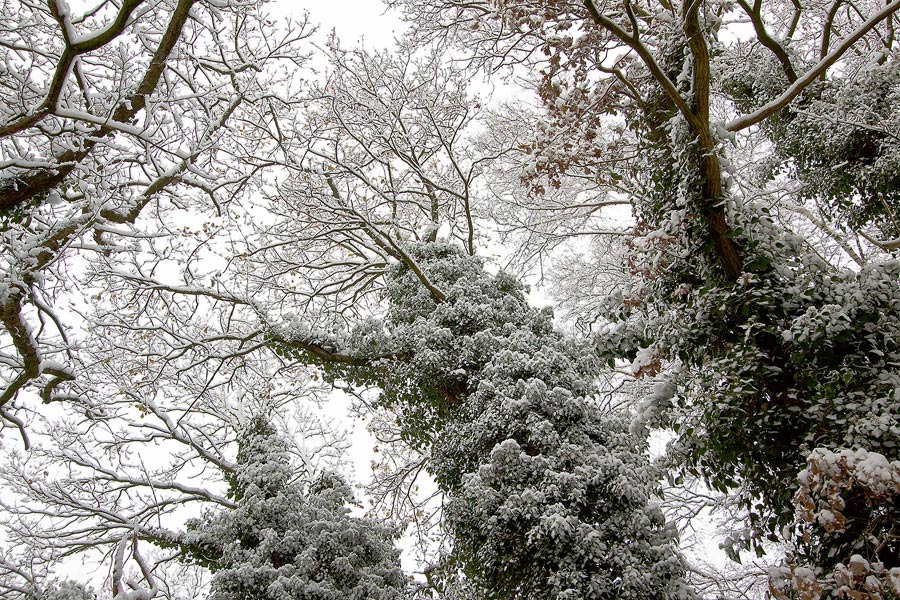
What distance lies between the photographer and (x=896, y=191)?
18.2ft

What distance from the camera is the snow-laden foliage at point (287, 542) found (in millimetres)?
5262

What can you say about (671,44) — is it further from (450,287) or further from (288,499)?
(288,499)

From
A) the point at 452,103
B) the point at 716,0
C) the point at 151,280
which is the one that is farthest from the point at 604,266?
the point at 151,280

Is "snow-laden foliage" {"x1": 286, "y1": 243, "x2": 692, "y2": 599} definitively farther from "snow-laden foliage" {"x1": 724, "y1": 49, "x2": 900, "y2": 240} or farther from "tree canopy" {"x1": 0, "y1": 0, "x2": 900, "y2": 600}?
"snow-laden foliage" {"x1": 724, "y1": 49, "x2": 900, "y2": 240}

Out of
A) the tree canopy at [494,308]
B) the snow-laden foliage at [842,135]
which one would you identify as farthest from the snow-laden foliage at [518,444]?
the snow-laden foliage at [842,135]

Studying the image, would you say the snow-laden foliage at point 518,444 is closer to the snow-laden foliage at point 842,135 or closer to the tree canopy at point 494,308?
the tree canopy at point 494,308

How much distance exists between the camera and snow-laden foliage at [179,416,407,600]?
17.3ft

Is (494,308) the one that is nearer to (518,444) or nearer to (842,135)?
(518,444)

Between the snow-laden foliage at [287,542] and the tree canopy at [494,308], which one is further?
the snow-laden foliage at [287,542]

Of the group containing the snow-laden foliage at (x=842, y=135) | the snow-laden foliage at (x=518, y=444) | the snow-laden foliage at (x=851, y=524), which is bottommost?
the snow-laden foliage at (x=851, y=524)

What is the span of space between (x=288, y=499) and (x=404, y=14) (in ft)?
17.1

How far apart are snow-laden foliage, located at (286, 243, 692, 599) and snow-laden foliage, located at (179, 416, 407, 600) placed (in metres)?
1.23

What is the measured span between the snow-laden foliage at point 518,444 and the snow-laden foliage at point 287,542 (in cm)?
123

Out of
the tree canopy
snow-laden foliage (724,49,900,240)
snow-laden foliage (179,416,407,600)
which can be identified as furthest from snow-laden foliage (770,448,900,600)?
snow-laden foliage (179,416,407,600)
